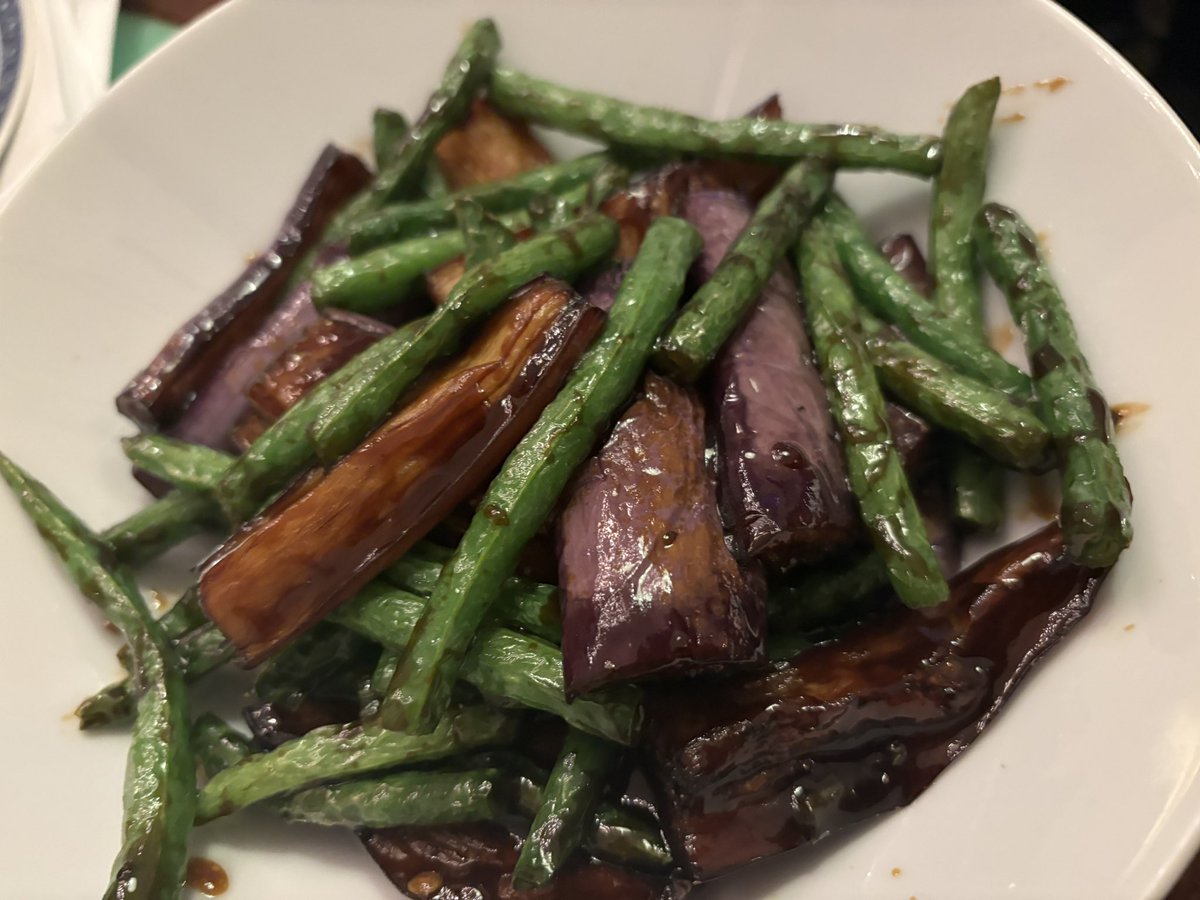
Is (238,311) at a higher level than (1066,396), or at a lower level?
higher

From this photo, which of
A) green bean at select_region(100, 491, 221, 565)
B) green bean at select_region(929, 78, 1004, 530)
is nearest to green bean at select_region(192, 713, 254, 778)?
green bean at select_region(100, 491, 221, 565)

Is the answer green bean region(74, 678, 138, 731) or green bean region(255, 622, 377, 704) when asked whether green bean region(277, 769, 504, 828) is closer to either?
green bean region(255, 622, 377, 704)

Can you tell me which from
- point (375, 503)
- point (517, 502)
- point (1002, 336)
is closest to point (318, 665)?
point (375, 503)

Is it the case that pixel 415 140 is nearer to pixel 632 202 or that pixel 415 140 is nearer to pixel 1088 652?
pixel 632 202

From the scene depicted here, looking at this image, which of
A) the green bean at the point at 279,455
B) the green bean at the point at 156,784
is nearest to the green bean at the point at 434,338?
the green bean at the point at 279,455

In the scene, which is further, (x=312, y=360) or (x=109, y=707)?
(x=312, y=360)

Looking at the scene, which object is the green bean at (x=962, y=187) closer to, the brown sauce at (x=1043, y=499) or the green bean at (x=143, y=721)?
the brown sauce at (x=1043, y=499)

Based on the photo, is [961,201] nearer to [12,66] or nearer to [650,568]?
[650,568]
